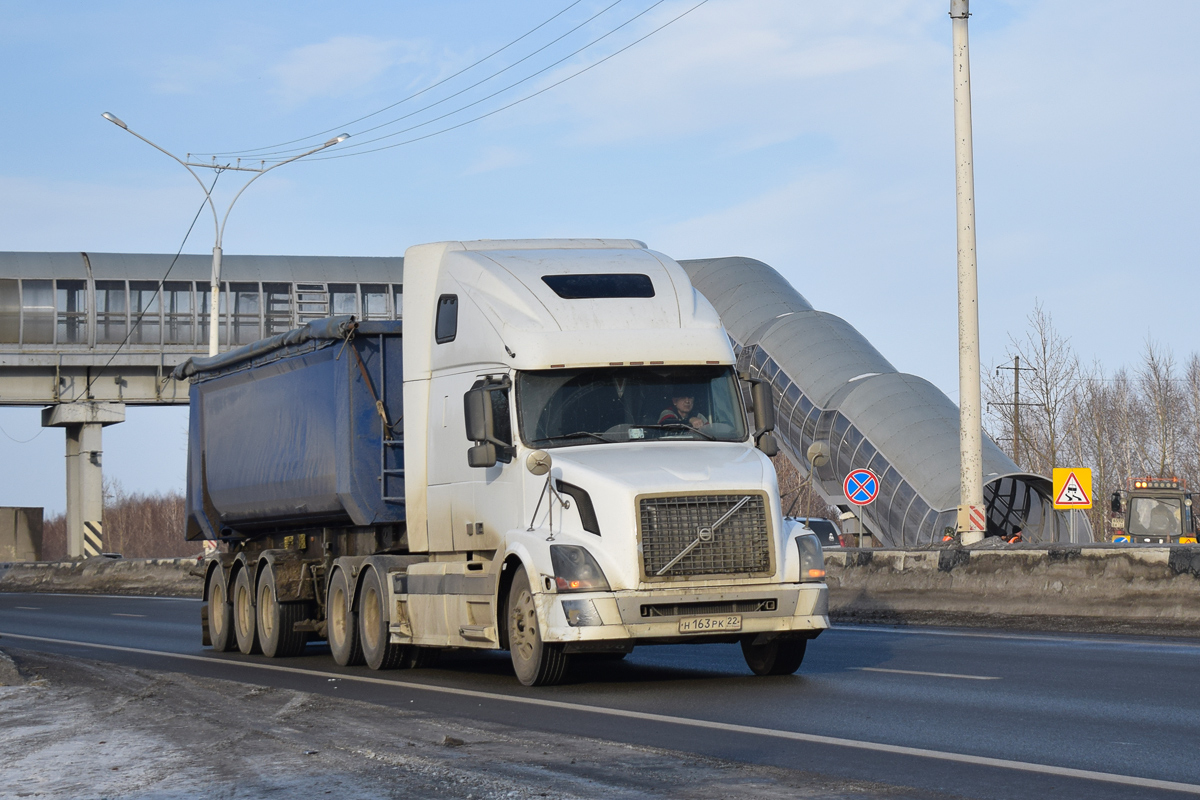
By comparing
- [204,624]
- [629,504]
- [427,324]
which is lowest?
[204,624]

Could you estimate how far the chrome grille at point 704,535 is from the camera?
463 inches

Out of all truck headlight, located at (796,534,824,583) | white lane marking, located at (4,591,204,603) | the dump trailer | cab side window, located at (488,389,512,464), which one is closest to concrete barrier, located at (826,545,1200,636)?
truck headlight, located at (796,534,824,583)

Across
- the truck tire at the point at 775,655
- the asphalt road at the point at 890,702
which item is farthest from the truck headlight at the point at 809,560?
the asphalt road at the point at 890,702

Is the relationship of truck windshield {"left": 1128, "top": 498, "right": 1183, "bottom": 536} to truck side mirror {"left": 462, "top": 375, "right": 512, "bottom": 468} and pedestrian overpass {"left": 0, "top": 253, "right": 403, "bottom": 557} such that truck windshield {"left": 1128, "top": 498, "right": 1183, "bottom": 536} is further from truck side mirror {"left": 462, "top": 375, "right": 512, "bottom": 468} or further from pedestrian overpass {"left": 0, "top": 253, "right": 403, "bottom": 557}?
truck side mirror {"left": 462, "top": 375, "right": 512, "bottom": 468}

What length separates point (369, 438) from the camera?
51.5 ft

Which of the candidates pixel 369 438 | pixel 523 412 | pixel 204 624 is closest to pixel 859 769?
pixel 523 412

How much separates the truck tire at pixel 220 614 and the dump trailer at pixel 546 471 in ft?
9.46

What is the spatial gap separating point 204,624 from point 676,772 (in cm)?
1347

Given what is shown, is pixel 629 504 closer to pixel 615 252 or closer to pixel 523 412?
pixel 523 412

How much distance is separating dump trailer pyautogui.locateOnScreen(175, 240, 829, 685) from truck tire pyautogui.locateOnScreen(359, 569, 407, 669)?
0.03 metres

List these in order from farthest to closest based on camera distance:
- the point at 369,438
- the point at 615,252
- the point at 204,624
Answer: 1. the point at 204,624
2. the point at 369,438
3. the point at 615,252

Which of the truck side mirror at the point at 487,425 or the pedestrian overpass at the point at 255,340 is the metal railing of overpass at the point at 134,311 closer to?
the pedestrian overpass at the point at 255,340

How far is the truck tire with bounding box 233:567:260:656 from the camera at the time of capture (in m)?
18.4

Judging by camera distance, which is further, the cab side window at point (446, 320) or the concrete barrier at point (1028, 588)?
the concrete barrier at point (1028, 588)
